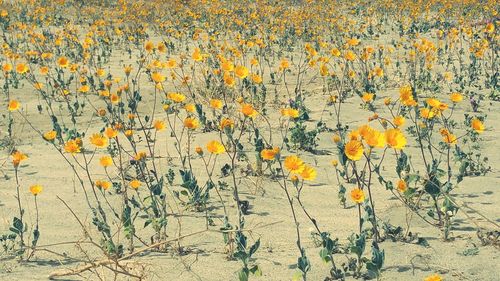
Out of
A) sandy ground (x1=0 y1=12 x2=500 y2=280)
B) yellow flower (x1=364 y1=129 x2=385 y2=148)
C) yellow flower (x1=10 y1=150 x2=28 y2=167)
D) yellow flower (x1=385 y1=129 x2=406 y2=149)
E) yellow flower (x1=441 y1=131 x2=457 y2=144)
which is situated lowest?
sandy ground (x1=0 y1=12 x2=500 y2=280)

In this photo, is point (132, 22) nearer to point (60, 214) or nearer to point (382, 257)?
point (60, 214)

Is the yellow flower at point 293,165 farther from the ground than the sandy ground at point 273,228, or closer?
farther from the ground

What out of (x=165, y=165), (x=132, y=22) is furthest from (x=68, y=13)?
(x=165, y=165)

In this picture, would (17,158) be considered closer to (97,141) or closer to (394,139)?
(97,141)

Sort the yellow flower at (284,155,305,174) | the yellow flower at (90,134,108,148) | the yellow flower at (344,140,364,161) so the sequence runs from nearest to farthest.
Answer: the yellow flower at (344,140,364,161)
the yellow flower at (284,155,305,174)
the yellow flower at (90,134,108,148)

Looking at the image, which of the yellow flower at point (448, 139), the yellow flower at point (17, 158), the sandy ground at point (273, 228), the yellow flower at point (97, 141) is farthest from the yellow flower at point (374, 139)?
the yellow flower at point (17, 158)

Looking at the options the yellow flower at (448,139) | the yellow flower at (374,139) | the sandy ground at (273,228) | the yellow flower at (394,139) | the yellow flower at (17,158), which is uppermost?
the yellow flower at (374,139)

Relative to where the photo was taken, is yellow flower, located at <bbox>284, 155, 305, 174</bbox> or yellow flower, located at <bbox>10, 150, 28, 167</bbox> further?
yellow flower, located at <bbox>10, 150, 28, 167</bbox>

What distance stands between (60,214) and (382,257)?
2472mm

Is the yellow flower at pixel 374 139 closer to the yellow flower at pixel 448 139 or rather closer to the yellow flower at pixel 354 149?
the yellow flower at pixel 354 149

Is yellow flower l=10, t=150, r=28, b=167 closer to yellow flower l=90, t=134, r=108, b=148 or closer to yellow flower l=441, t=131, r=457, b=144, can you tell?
yellow flower l=90, t=134, r=108, b=148

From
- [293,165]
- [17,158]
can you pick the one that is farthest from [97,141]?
[293,165]

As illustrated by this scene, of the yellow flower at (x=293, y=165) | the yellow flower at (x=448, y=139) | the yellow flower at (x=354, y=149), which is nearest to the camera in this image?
the yellow flower at (x=354, y=149)

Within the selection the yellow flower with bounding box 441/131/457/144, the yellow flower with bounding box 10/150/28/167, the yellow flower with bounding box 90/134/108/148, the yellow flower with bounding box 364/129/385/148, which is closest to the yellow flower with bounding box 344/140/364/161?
the yellow flower with bounding box 364/129/385/148
